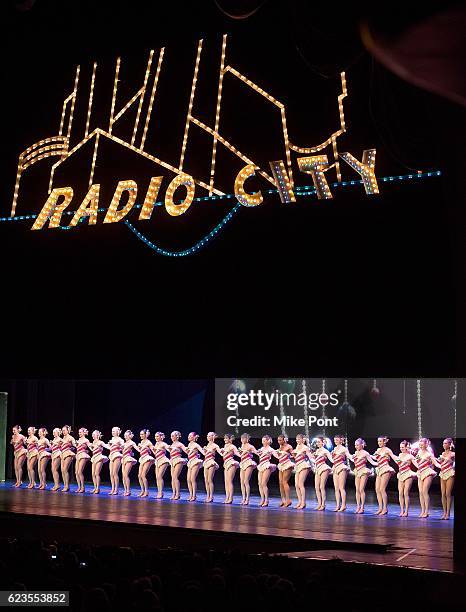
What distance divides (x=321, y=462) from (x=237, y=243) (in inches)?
151

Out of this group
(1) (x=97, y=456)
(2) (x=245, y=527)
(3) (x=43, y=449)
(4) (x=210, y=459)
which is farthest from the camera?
(3) (x=43, y=449)

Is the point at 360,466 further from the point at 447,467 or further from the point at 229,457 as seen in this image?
the point at 229,457

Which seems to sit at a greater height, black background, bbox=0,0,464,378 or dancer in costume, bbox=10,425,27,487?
black background, bbox=0,0,464,378

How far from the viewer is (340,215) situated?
13.7m

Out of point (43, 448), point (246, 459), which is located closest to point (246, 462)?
point (246, 459)

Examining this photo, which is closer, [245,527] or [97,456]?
[245,527]

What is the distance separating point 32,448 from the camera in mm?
18406

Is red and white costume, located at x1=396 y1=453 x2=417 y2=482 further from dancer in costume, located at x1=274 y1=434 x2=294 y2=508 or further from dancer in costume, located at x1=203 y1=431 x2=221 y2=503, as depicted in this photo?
dancer in costume, located at x1=203 y1=431 x2=221 y2=503

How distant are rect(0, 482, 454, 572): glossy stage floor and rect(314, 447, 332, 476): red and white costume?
2.18 feet

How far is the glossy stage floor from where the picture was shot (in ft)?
34.2

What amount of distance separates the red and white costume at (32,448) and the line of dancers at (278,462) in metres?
0.02

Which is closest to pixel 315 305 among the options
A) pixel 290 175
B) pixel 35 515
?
pixel 290 175

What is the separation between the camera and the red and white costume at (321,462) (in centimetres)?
1474

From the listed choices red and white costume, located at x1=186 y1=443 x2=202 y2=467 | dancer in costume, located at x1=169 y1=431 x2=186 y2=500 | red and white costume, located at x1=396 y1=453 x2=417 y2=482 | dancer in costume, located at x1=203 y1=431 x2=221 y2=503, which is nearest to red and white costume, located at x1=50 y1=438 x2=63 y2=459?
dancer in costume, located at x1=169 y1=431 x2=186 y2=500
